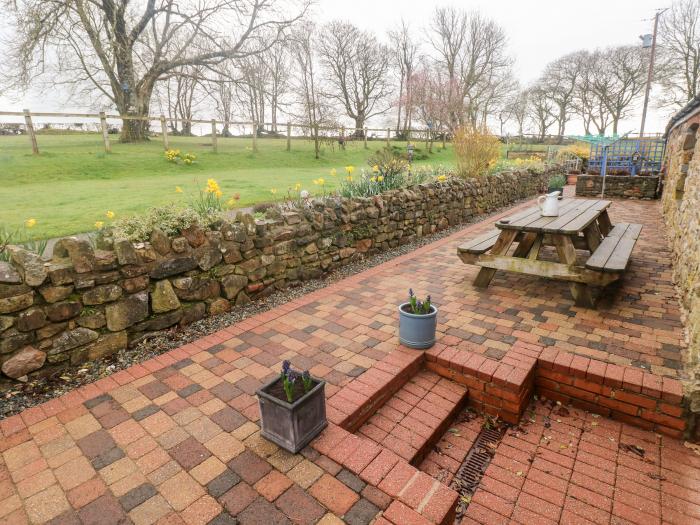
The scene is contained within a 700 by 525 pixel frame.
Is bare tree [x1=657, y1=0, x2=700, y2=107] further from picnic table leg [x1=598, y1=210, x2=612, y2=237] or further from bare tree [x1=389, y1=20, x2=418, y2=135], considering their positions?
picnic table leg [x1=598, y1=210, x2=612, y2=237]

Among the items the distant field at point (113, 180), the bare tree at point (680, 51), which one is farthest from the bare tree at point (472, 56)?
the distant field at point (113, 180)

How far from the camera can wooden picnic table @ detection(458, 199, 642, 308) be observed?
3.59 m

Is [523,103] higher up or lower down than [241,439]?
higher up

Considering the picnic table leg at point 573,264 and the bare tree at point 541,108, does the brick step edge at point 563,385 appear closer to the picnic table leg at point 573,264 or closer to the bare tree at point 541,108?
the picnic table leg at point 573,264

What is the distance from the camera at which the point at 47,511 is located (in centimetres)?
175

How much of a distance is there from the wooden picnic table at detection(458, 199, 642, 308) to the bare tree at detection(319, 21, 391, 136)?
84.4 feet

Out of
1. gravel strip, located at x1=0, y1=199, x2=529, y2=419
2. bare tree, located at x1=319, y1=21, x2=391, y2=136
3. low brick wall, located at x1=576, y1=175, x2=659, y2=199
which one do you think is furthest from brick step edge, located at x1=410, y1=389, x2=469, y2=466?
bare tree, located at x1=319, y1=21, x2=391, y2=136

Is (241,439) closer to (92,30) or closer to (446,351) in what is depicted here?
(446,351)

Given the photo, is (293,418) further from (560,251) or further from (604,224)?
(604,224)

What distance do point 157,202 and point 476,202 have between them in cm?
683

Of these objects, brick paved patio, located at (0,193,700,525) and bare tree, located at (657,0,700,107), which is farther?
bare tree, located at (657,0,700,107)

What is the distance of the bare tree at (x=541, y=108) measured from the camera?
34.5 m

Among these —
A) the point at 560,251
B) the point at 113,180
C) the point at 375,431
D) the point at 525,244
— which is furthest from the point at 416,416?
the point at 113,180

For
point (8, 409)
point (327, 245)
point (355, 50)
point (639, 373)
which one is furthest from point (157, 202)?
point (355, 50)
